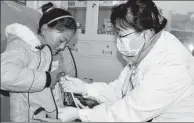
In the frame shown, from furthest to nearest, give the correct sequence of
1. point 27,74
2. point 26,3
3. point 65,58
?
point 65,58
point 26,3
point 27,74

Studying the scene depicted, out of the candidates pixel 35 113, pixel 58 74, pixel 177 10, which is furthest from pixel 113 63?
pixel 35 113

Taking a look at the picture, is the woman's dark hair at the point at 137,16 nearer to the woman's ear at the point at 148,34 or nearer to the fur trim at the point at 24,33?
the woman's ear at the point at 148,34

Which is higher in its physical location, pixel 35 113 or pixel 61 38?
pixel 61 38

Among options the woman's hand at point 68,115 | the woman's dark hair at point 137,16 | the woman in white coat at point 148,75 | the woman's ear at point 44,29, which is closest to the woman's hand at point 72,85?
the woman in white coat at point 148,75

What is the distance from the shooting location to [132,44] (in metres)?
0.96

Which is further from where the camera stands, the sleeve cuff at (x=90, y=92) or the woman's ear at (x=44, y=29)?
the sleeve cuff at (x=90, y=92)

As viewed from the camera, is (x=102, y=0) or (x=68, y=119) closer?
(x=68, y=119)

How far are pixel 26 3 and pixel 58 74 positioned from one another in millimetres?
346

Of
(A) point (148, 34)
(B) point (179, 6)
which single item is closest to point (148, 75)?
(A) point (148, 34)

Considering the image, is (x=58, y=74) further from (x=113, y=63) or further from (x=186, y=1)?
(x=186, y=1)

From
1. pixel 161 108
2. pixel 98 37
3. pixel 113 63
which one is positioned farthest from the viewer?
pixel 98 37

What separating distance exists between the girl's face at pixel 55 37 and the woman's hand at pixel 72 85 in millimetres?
141

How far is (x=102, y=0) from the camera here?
1859 mm

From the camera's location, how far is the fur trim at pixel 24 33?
773 millimetres
